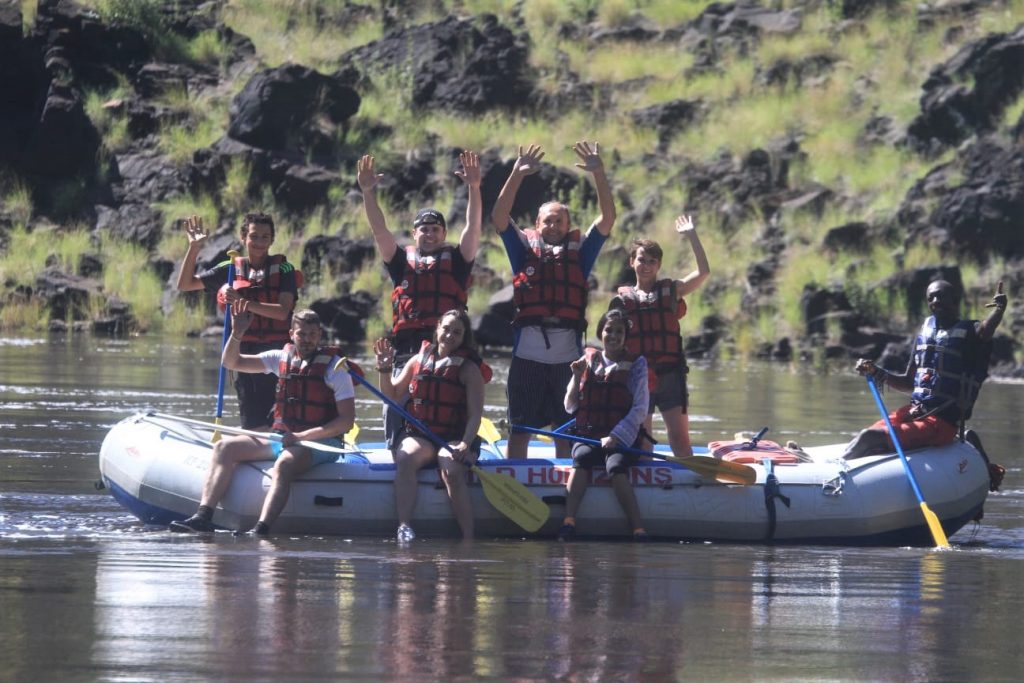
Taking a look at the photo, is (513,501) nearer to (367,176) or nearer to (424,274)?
(424,274)

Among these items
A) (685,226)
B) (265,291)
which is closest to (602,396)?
(685,226)

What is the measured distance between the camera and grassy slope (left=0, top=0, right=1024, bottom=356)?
26109mm

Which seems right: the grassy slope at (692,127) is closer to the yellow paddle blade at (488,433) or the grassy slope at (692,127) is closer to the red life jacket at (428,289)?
the yellow paddle blade at (488,433)

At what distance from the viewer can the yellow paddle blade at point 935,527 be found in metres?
9.12

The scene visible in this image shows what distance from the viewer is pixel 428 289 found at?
942 centimetres

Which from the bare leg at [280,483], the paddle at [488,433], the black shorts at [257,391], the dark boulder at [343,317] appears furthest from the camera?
the dark boulder at [343,317]

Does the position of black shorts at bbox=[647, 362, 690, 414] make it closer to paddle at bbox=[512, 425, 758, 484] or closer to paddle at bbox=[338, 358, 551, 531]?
paddle at bbox=[512, 425, 758, 484]

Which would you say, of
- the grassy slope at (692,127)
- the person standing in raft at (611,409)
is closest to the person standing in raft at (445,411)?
the person standing in raft at (611,409)

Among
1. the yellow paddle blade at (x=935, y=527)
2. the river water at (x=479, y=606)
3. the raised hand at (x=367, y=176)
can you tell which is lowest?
the river water at (x=479, y=606)

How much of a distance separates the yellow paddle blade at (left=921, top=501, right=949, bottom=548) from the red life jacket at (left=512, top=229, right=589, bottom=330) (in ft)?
6.41

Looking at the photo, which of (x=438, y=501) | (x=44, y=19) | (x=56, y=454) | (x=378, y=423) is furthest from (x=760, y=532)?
(x=44, y=19)

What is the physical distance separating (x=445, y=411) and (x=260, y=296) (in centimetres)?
131

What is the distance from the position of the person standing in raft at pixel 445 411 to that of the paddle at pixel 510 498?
0.24 ft

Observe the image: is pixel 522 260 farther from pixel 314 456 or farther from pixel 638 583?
pixel 638 583
